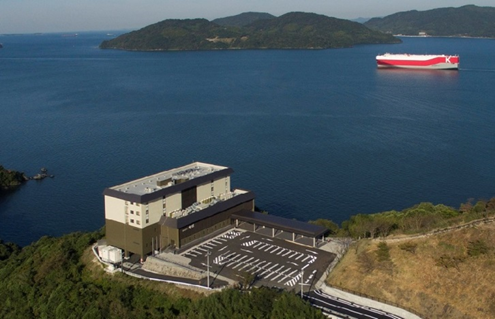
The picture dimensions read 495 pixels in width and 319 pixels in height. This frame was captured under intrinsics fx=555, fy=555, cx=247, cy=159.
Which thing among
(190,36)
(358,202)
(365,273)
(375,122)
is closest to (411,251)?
(365,273)

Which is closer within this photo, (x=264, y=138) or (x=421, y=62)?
(x=264, y=138)

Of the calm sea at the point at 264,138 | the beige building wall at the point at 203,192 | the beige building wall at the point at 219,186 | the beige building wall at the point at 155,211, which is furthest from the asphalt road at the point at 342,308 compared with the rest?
the calm sea at the point at 264,138

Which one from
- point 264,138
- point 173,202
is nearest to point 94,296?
point 173,202

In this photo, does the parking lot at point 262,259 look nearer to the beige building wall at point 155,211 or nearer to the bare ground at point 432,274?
the bare ground at point 432,274

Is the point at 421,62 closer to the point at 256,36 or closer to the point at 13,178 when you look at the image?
the point at 256,36

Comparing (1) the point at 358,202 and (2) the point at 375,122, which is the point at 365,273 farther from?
(2) the point at 375,122
